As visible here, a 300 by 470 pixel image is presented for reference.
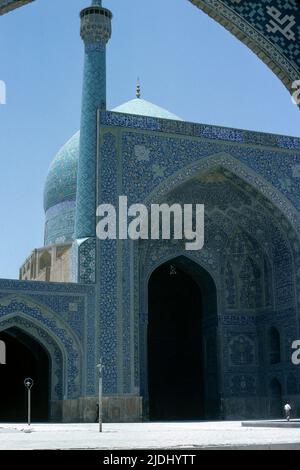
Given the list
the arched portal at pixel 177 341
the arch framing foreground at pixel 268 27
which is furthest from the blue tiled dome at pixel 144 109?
the arch framing foreground at pixel 268 27

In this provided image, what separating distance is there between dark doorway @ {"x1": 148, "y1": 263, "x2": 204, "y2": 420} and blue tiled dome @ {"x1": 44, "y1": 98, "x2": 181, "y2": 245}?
3553mm

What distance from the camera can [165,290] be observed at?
17047 mm

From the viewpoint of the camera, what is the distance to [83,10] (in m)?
15.2

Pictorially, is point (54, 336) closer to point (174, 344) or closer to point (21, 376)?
point (21, 376)

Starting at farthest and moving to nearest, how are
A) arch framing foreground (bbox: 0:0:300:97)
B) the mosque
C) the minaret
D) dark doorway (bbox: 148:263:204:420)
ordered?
dark doorway (bbox: 148:263:204:420)
the minaret
the mosque
arch framing foreground (bbox: 0:0:300:97)

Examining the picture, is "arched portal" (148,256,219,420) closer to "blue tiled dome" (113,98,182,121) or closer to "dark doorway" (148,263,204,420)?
"dark doorway" (148,263,204,420)

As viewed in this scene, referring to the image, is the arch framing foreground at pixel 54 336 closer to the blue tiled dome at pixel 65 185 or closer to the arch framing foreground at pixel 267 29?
the blue tiled dome at pixel 65 185

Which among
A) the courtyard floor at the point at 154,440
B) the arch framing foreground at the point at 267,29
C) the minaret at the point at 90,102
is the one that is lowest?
the courtyard floor at the point at 154,440

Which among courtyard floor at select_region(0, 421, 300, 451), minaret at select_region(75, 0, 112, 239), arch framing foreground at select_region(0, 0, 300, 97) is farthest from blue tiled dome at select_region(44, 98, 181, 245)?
arch framing foreground at select_region(0, 0, 300, 97)

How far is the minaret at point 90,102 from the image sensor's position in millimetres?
13594

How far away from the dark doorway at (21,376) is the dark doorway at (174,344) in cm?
295

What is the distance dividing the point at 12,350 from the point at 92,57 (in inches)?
262

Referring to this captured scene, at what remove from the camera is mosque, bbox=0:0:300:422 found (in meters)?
13.0

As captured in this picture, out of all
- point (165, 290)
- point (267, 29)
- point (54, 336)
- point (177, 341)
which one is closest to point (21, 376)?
point (54, 336)
